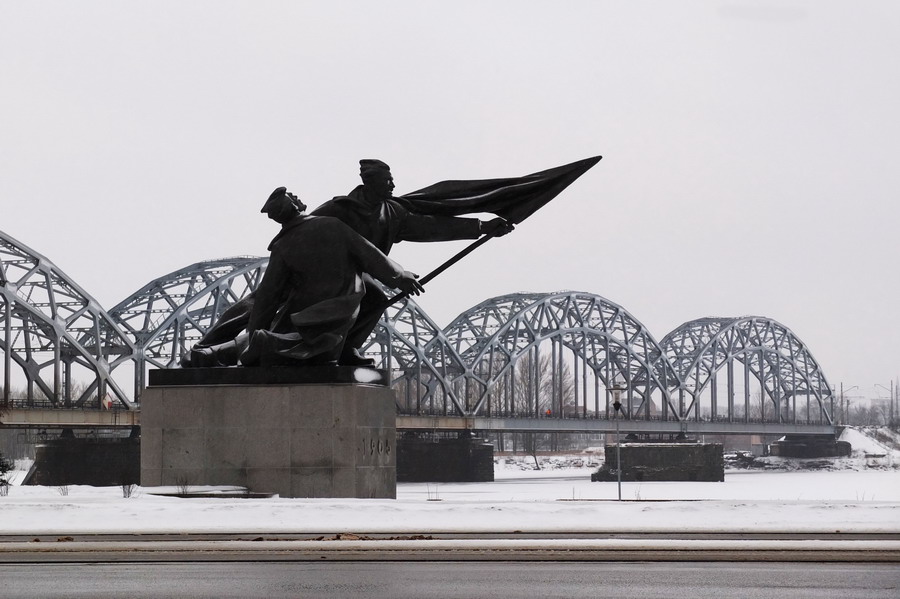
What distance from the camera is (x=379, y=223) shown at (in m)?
20.6

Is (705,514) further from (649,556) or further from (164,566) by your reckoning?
(164,566)

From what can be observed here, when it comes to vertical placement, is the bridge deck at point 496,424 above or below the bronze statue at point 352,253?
below

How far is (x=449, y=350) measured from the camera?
135 meters

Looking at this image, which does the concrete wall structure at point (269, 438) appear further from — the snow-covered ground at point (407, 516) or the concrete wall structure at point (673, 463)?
the concrete wall structure at point (673, 463)

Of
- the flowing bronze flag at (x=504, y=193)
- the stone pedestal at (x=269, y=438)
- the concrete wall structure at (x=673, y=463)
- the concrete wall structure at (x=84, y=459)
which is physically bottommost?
the concrete wall structure at (x=673, y=463)

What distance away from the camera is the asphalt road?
953cm

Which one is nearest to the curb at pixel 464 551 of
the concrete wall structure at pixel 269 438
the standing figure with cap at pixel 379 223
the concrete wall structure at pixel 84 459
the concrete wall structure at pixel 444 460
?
the concrete wall structure at pixel 269 438

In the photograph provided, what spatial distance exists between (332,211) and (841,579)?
11.6 m

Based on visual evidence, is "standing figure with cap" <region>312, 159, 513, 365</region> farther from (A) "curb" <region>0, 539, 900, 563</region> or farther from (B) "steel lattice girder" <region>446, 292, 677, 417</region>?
(B) "steel lattice girder" <region>446, 292, 677, 417</region>

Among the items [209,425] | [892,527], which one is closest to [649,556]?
[892,527]

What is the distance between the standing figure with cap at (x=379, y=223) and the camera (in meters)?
20.3

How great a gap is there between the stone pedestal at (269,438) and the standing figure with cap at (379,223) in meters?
1.40

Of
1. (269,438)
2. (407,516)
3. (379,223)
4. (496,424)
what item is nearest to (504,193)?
(379,223)

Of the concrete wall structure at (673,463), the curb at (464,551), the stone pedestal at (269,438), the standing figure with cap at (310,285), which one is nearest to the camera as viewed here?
the curb at (464,551)
